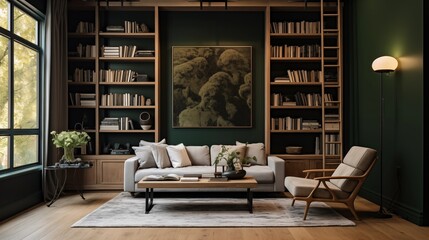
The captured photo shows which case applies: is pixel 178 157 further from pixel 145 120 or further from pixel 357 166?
pixel 357 166

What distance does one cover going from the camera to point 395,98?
223 inches

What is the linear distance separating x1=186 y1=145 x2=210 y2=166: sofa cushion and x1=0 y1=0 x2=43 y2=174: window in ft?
8.38

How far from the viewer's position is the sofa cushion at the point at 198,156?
7348mm

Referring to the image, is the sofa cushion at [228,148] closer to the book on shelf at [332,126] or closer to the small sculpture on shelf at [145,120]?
the small sculpture on shelf at [145,120]

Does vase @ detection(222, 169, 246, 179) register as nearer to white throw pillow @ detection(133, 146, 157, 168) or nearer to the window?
white throw pillow @ detection(133, 146, 157, 168)

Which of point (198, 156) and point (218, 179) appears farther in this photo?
point (198, 156)

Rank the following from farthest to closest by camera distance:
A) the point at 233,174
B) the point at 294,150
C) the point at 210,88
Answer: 1. the point at 210,88
2. the point at 294,150
3. the point at 233,174

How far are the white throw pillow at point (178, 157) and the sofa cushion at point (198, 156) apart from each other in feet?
0.57

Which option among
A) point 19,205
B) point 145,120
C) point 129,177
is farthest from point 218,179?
point 19,205

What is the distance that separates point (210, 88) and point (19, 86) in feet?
11.0

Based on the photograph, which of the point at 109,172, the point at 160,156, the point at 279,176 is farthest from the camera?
the point at 109,172

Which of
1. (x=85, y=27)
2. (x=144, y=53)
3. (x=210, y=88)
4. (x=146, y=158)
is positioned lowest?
(x=146, y=158)

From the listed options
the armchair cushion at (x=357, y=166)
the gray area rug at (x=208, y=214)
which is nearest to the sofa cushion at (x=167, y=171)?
the gray area rug at (x=208, y=214)

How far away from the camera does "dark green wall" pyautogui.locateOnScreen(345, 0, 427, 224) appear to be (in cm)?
511
